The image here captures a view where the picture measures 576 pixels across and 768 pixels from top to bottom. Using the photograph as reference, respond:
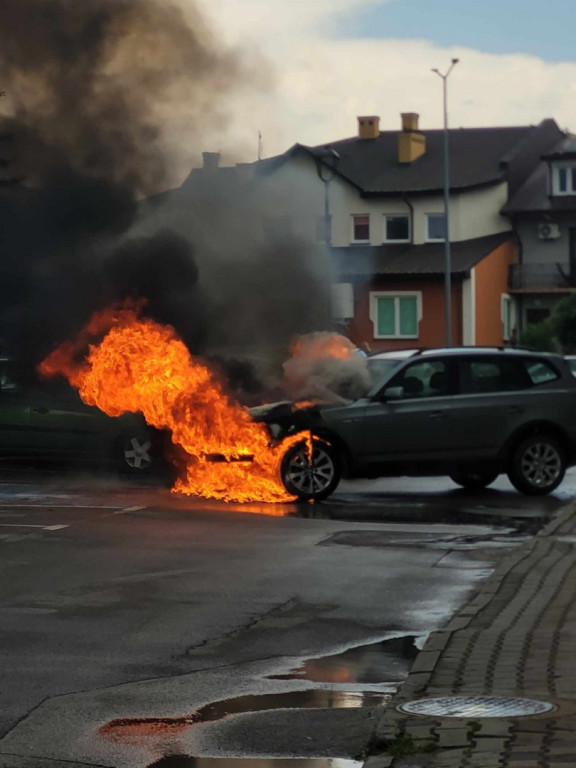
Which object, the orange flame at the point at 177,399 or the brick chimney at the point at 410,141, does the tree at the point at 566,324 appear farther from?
the orange flame at the point at 177,399

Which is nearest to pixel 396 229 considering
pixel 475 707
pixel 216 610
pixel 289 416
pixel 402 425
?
pixel 402 425

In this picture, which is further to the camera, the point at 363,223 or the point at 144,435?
the point at 363,223

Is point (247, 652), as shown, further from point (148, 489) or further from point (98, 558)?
point (148, 489)

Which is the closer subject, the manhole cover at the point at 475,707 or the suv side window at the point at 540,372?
the manhole cover at the point at 475,707

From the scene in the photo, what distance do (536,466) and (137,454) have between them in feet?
18.3

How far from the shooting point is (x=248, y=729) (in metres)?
6.44

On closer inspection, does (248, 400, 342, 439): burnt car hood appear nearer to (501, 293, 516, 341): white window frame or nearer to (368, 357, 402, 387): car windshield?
(368, 357, 402, 387): car windshield

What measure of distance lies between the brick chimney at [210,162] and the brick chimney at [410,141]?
142ft

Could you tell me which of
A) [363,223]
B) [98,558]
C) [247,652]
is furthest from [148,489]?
[363,223]

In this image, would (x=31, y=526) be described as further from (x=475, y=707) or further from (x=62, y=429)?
(x=475, y=707)

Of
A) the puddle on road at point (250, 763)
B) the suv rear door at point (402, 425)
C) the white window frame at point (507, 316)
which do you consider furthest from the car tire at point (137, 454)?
the white window frame at point (507, 316)

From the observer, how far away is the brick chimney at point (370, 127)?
65875mm

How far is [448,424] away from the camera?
57.4 ft

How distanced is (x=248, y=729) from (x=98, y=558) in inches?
234
